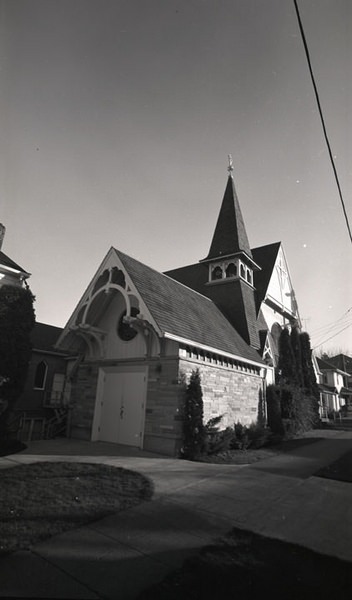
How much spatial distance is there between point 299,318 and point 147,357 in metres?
20.4

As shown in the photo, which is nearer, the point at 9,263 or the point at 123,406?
the point at 123,406

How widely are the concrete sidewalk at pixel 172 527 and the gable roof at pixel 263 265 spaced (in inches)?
583

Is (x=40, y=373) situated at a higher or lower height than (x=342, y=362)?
lower

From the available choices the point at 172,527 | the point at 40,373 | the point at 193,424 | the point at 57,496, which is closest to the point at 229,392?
the point at 193,424

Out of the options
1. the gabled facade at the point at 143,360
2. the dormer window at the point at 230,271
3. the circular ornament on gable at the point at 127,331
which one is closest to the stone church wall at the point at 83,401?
the gabled facade at the point at 143,360

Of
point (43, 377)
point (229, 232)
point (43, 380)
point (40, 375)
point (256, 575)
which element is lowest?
point (256, 575)

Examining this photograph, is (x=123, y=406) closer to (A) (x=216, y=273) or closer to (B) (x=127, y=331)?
(B) (x=127, y=331)

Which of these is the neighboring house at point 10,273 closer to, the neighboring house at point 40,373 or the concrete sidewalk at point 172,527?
the neighboring house at point 40,373

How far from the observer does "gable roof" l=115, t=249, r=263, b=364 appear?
450 inches

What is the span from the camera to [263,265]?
2552 cm

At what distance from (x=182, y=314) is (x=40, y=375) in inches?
464

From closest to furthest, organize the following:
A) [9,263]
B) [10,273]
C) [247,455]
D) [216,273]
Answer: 1. [247,455]
2. [10,273]
3. [9,263]
4. [216,273]

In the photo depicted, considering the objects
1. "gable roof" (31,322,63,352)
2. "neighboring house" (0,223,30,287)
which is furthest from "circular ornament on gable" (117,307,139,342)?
"gable roof" (31,322,63,352)

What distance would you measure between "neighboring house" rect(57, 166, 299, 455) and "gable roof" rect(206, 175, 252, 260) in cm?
502
